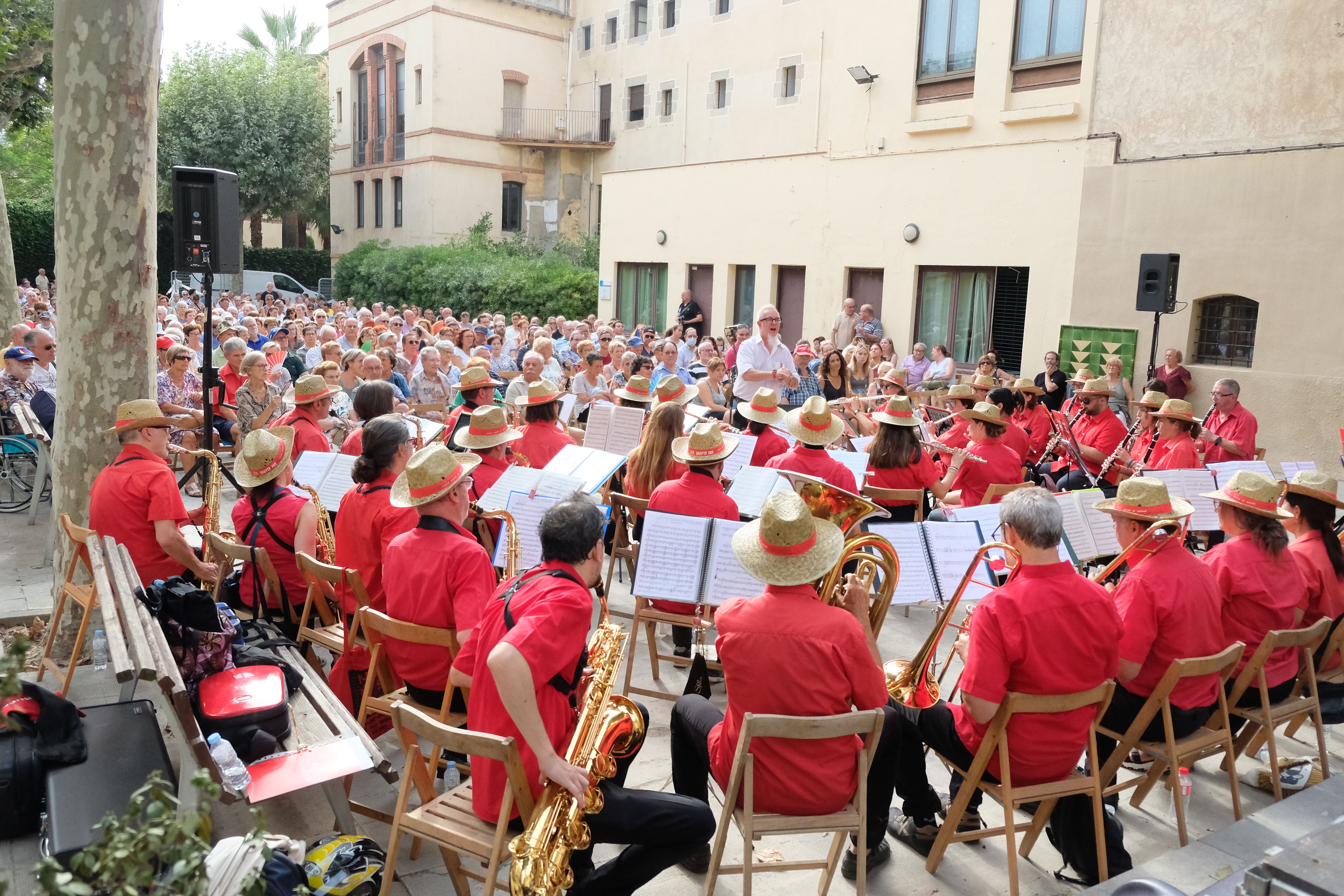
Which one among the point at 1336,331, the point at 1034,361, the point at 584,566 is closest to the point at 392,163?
the point at 1034,361

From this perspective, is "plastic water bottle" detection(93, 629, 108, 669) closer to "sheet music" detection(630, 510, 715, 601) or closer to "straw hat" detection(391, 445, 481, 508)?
"straw hat" detection(391, 445, 481, 508)

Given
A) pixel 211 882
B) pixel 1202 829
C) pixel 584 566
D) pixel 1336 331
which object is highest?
pixel 1336 331

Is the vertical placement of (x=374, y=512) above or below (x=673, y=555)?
above

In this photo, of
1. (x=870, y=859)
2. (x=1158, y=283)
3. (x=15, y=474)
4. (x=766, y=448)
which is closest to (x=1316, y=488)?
(x=870, y=859)

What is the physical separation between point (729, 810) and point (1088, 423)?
270 inches

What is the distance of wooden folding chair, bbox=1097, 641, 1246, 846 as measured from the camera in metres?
3.85

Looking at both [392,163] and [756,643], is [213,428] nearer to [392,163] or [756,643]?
[756,643]

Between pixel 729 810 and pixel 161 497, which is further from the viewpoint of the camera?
pixel 161 497

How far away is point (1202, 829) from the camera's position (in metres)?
4.34

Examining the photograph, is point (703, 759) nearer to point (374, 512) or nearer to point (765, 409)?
point (374, 512)

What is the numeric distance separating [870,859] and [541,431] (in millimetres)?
4024

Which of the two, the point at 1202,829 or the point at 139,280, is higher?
the point at 139,280

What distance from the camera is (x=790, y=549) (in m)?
3.40

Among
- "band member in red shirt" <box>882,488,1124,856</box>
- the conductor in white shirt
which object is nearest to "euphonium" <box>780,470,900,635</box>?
"band member in red shirt" <box>882,488,1124,856</box>
